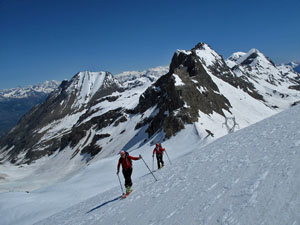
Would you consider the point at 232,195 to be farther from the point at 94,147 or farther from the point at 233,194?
the point at 94,147

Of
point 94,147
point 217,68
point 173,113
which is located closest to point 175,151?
point 173,113

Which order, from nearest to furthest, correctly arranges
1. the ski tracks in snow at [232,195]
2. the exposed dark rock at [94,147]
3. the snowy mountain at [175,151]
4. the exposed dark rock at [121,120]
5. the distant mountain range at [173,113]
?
1. the ski tracks in snow at [232,195]
2. the snowy mountain at [175,151]
3. the distant mountain range at [173,113]
4. the exposed dark rock at [94,147]
5. the exposed dark rock at [121,120]

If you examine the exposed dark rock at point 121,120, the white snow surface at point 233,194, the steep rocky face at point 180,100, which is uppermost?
the exposed dark rock at point 121,120

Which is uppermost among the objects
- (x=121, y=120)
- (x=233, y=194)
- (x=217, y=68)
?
(x=217, y=68)

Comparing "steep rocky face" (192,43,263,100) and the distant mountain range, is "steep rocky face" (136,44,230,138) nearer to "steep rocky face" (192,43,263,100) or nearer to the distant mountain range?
the distant mountain range

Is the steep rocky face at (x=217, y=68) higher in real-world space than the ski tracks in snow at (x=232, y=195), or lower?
higher

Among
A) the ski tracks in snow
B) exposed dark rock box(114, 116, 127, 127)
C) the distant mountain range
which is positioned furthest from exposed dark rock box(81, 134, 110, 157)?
the ski tracks in snow

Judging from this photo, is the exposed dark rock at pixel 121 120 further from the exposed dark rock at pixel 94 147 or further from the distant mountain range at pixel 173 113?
the exposed dark rock at pixel 94 147

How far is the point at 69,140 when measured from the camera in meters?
130

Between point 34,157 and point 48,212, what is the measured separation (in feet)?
494

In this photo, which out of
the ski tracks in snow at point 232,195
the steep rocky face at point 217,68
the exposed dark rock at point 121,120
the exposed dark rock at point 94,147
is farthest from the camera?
the steep rocky face at point 217,68

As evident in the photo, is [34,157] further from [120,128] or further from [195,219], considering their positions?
[195,219]

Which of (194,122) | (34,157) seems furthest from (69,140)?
(194,122)

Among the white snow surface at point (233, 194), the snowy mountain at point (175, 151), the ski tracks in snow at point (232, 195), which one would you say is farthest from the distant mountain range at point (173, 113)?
the ski tracks in snow at point (232, 195)
